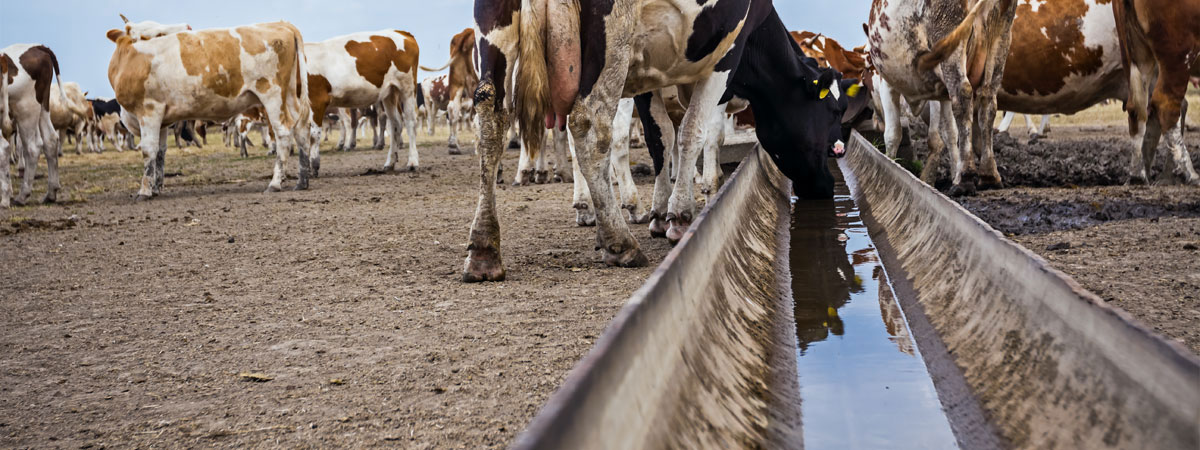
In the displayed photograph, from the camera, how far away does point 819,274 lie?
4973 millimetres

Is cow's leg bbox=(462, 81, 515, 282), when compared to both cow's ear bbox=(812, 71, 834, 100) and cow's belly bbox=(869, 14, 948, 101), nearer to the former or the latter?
cow's ear bbox=(812, 71, 834, 100)

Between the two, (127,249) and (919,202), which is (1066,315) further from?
(127,249)

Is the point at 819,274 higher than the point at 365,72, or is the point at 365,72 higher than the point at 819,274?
the point at 365,72

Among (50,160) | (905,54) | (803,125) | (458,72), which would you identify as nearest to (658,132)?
(803,125)

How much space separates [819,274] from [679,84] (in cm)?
198

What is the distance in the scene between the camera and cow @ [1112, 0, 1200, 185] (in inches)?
277

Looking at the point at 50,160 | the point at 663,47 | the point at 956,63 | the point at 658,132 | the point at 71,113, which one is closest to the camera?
the point at 663,47

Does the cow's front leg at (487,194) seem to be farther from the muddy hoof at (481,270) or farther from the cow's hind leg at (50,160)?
the cow's hind leg at (50,160)

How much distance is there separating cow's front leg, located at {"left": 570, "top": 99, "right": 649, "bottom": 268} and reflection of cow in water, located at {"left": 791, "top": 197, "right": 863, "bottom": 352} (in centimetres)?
90

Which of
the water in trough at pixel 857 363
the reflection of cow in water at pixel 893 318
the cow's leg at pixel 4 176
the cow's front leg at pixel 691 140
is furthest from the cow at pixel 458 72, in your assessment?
the reflection of cow in water at pixel 893 318

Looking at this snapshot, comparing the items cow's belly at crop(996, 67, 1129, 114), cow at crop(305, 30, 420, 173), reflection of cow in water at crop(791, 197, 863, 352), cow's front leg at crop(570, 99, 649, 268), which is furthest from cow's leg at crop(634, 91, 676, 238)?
cow at crop(305, 30, 420, 173)

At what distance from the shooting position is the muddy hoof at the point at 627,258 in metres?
5.12

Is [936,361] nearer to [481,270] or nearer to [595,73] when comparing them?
[595,73]

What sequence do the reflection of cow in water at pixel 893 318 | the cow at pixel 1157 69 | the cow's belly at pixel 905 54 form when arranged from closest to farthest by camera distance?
the reflection of cow in water at pixel 893 318, the cow at pixel 1157 69, the cow's belly at pixel 905 54
